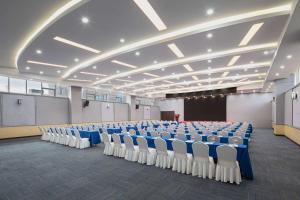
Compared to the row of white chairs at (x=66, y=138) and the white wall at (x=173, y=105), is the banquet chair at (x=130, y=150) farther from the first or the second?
the white wall at (x=173, y=105)

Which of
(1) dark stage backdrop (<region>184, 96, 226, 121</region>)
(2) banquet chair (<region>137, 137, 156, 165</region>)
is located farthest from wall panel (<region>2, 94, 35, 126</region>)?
(1) dark stage backdrop (<region>184, 96, 226, 121</region>)

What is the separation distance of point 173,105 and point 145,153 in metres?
22.3

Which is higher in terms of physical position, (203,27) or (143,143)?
(203,27)

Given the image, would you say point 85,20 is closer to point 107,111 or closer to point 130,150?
point 130,150

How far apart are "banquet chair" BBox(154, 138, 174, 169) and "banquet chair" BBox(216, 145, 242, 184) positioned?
5.12 ft

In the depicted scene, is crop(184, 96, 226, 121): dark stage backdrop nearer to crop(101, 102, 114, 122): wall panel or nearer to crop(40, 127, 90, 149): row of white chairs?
crop(101, 102, 114, 122): wall panel

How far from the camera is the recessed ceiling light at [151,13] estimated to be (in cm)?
461

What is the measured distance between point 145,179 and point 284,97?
43.3ft

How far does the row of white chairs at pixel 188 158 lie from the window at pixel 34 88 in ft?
38.0

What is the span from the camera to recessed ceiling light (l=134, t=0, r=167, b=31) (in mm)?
4613

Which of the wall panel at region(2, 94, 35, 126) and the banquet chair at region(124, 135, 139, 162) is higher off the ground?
the wall panel at region(2, 94, 35, 126)

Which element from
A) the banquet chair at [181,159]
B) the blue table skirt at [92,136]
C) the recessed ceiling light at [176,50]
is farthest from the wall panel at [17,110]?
the banquet chair at [181,159]

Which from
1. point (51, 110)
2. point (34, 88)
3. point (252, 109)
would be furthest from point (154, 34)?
point (252, 109)

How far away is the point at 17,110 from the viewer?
1300 centimetres
